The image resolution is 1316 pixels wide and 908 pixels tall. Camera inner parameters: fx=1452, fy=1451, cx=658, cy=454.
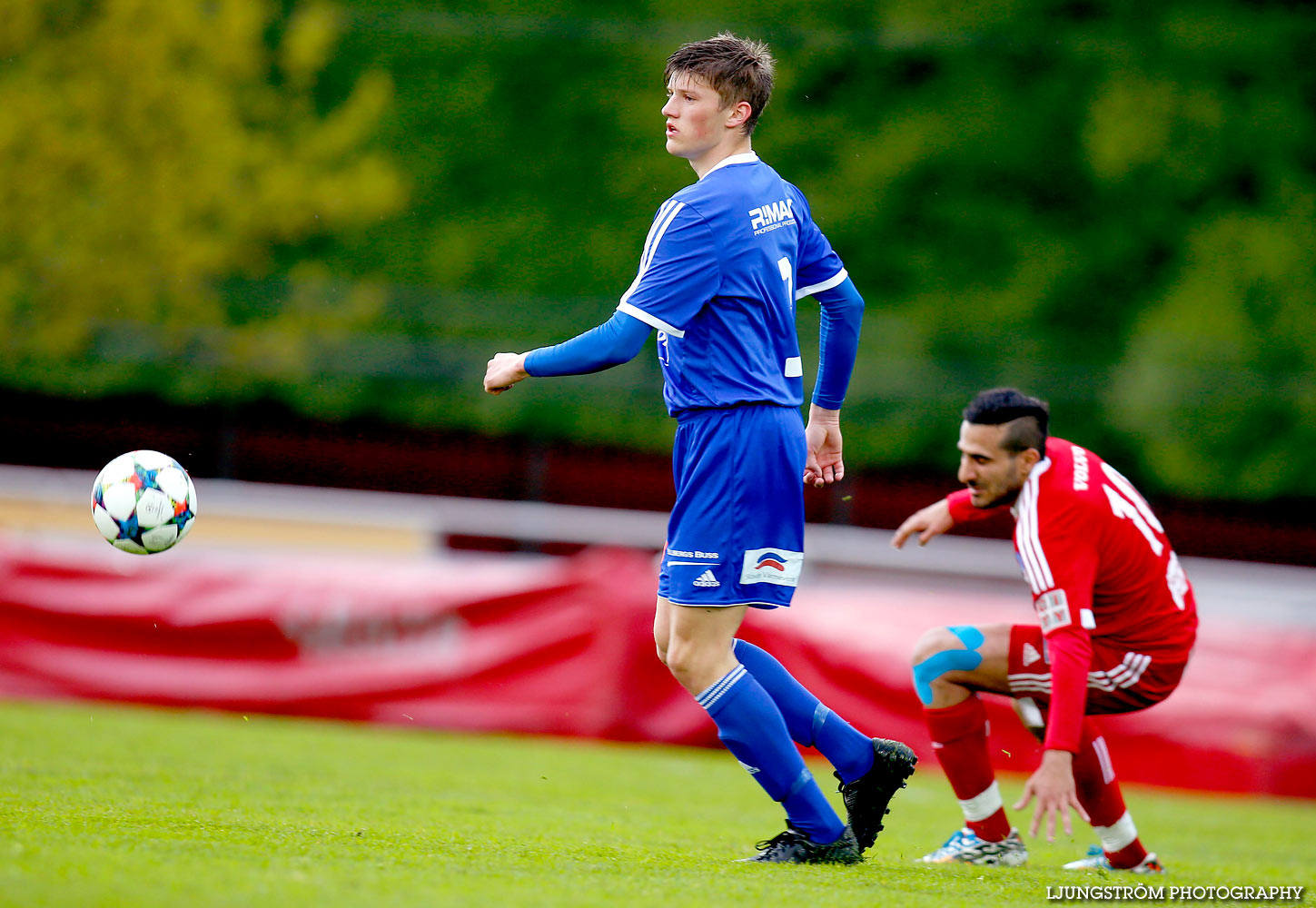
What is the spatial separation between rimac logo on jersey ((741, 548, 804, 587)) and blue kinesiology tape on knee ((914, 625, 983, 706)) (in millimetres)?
970

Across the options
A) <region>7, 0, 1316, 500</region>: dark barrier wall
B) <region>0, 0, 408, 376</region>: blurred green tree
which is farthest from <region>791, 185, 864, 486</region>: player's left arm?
<region>7, 0, 1316, 500</region>: dark barrier wall

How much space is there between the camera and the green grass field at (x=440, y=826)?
12.2 ft

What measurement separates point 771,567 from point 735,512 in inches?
8.6

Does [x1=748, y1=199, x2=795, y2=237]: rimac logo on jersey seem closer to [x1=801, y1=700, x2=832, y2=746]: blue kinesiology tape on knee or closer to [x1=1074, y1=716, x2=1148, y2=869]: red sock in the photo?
[x1=801, y1=700, x2=832, y2=746]: blue kinesiology tape on knee

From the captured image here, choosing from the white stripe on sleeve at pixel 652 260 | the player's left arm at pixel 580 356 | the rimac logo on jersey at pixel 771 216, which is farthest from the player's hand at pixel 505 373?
the rimac logo on jersey at pixel 771 216

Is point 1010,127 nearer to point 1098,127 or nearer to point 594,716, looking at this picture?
point 1098,127

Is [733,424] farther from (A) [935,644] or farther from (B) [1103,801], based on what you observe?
(B) [1103,801]

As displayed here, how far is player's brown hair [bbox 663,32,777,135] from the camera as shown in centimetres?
466

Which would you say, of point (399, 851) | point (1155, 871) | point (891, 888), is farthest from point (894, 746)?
point (399, 851)

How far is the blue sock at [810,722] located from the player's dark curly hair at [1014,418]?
3.95ft

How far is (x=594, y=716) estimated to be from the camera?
977 centimetres

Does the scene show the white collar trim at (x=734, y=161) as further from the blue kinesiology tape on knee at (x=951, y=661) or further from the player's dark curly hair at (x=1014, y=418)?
the blue kinesiology tape on knee at (x=951, y=661)

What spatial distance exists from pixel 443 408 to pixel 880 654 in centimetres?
1212

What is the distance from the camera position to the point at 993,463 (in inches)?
207
